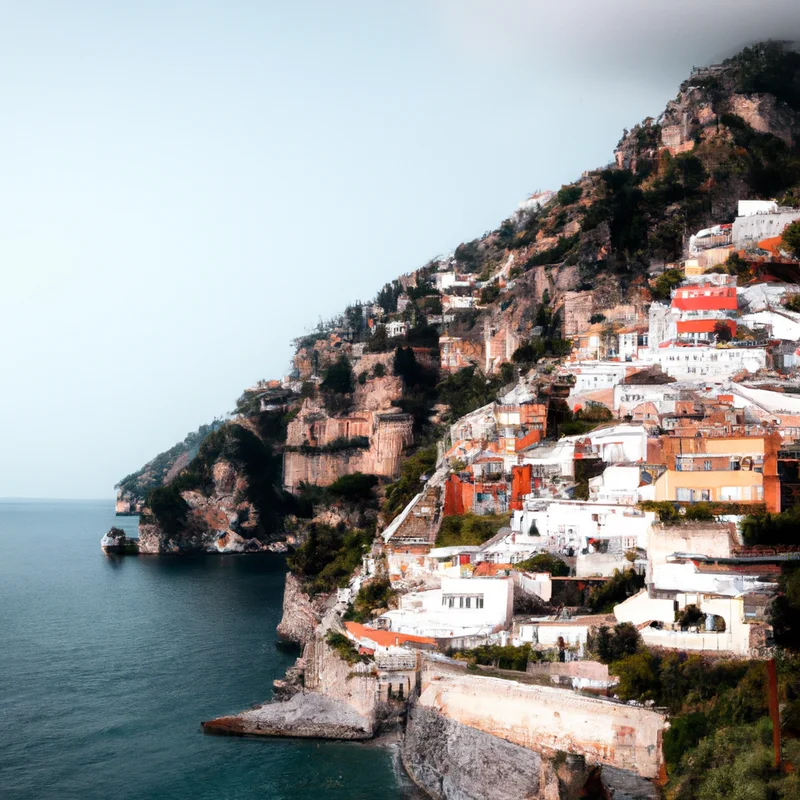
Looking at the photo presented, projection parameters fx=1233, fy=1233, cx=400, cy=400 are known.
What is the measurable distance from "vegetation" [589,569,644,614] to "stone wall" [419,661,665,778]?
362 cm

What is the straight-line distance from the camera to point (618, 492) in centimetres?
2905

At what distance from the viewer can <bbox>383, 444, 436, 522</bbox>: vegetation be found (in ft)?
133

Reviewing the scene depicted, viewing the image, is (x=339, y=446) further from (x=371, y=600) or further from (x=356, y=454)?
(x=371, y=600)

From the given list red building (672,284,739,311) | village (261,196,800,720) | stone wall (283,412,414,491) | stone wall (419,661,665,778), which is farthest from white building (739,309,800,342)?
stone wall (283,412,414,491)

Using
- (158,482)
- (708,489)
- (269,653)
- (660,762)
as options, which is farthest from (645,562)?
(158,482)

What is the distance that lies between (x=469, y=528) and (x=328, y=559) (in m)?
12.3

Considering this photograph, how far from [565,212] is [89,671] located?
121 ft

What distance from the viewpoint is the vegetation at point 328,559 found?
39938 mm

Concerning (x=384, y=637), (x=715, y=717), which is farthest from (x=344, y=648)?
(x=715, y=717)

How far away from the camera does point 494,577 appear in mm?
27047

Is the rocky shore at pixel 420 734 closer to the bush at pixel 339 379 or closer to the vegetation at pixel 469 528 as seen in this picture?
the vegetation at pixel 469 528

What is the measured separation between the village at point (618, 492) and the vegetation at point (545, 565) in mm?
61

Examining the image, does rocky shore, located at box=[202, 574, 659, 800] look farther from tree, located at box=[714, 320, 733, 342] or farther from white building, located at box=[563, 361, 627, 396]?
tree, located at box=[714, 320, 733, 342]

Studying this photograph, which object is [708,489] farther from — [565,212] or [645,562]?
[565,212]
